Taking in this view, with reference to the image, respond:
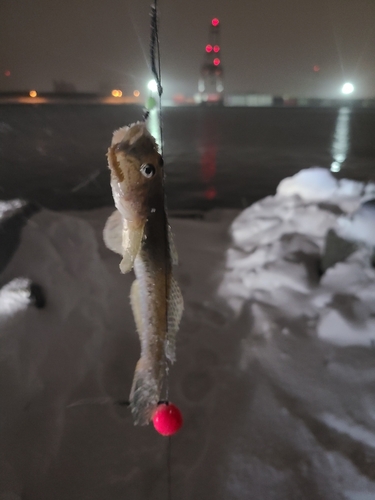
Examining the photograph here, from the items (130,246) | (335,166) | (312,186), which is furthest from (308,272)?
(335,166)

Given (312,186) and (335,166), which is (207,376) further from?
(335,166)

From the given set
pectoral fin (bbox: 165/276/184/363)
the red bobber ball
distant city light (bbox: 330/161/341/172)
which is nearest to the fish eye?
pectoral fin (bbox: 165/276/184/363)

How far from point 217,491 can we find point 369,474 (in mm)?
1460

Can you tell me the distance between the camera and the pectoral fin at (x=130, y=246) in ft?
6.77

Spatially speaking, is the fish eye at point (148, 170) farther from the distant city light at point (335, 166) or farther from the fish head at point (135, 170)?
the distant city light at point (335, 166)

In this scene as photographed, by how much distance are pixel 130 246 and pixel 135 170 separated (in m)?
0.44

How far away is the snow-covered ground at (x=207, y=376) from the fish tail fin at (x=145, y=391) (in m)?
1.31

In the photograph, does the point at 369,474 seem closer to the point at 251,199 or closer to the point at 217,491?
the point at 217,491

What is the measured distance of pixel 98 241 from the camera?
24.5 ft

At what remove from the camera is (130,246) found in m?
2.08

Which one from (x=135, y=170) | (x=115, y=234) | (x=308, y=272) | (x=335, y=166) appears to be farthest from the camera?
(x=335, y=166)

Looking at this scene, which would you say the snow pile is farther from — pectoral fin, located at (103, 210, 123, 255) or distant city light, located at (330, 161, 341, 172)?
distant city light, located at (330, 161, 341, 172)

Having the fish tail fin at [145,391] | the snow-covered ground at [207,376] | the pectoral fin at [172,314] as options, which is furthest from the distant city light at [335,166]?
the fish tail fin at [145,391]

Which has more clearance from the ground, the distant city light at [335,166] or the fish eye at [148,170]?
the fish eye at [148,170]
